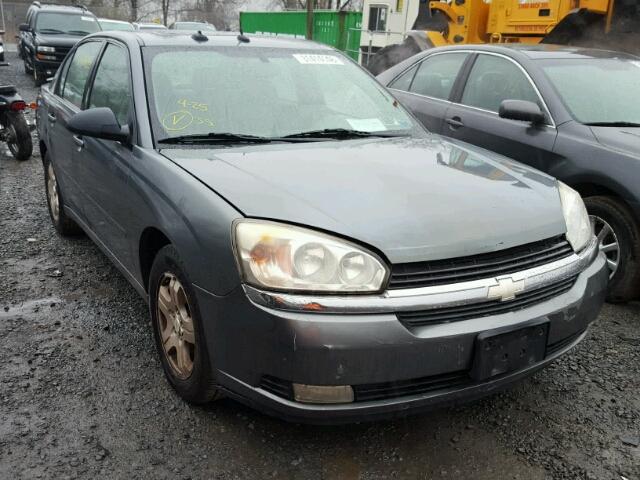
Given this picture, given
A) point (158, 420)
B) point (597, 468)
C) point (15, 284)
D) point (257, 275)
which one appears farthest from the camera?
point (15, 284)

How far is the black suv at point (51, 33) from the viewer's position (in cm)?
1433

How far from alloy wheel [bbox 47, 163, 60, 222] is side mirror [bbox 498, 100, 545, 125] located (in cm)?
338

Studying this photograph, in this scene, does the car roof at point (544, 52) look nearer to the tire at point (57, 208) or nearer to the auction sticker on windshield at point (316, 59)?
the auction sticker on windshield at point (316, 59)

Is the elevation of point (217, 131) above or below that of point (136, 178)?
above

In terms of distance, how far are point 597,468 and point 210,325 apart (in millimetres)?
1607

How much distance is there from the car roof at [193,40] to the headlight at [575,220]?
1858 mm

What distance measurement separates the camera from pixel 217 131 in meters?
2.93

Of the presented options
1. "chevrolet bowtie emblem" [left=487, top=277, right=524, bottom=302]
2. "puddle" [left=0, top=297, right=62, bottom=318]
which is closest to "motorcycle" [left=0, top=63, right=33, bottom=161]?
"puddle" [left=0, top=297, right=62, bottom=318]

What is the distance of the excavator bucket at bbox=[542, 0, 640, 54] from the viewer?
8602 millimetres

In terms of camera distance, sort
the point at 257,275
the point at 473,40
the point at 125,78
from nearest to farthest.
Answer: the point at 257,275
the point at 125,78
the point at 473,40

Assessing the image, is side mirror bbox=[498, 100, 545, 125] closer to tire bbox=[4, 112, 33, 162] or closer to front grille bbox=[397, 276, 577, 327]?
front grille bbox=[397, 276, 577, 327]

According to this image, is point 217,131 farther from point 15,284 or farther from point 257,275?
point 15,284

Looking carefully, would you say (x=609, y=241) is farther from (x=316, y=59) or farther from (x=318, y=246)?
(x=318, y=246)

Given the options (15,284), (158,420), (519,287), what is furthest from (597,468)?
(15,284)
